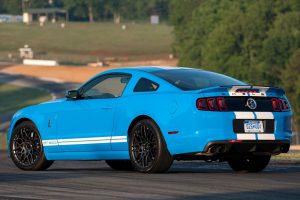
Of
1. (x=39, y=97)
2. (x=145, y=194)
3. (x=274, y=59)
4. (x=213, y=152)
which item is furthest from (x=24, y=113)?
(x=274, y=59)

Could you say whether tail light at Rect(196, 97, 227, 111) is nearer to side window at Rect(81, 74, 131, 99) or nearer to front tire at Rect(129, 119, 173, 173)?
front tire at Rect(129, 119, 173, 173)

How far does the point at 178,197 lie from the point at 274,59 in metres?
89.5

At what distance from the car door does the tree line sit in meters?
72.8

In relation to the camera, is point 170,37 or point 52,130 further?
point 170,37

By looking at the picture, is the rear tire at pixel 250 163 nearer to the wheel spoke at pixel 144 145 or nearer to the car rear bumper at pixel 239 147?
the car rear bumper at pixel 239 147

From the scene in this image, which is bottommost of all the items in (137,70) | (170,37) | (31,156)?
(170,37)

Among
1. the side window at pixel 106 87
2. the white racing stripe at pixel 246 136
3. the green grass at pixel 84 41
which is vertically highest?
the side window at pixel 106 87

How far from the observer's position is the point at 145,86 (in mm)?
14500

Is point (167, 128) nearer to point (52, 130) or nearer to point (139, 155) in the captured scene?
point (139, 155)

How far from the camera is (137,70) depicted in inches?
584

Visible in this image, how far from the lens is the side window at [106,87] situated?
14922 millimetres

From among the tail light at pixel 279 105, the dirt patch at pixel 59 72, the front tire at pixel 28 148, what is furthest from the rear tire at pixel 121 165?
the dirt patch at pixel 59 72

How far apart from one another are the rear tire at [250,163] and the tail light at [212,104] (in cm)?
147

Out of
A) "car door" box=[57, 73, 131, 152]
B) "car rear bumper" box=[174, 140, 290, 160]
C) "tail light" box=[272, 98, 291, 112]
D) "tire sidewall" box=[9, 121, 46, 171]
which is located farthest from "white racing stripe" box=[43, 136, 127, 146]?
"tail light" box=[272, 98, 291, 112]
